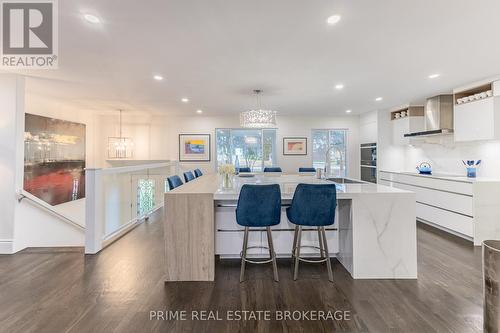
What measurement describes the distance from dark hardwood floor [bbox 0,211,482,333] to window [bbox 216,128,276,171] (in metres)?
4.64

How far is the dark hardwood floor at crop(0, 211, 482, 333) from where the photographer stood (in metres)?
1.93

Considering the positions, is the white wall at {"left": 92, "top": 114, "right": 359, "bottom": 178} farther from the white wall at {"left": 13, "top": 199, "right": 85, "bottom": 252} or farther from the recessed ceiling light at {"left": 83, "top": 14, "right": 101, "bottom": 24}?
the recessed ceiling light at {"left": 83, "top": 14, "right": 101, "bottom": 24}

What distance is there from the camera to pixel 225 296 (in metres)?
2.33

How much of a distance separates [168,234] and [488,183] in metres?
4.71

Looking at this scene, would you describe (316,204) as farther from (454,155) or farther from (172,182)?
(454,155)

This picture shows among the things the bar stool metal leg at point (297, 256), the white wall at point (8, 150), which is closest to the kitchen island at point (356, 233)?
the bar stool metal leg at point (297, 256)

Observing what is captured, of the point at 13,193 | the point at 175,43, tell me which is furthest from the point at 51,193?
the point at 175,43

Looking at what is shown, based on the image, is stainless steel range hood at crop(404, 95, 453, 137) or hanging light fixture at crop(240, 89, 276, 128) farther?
stainless steel range hood at crop(404, 95, 453, 137)

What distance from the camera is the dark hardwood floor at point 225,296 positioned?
6.35ft

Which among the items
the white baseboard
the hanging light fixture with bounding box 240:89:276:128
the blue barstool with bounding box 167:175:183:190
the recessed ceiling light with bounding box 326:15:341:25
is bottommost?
the white baseboard

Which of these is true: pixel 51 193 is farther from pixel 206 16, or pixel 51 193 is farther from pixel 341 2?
pixel 341 2

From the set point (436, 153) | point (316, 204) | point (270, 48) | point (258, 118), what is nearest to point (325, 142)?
point (436, 153)

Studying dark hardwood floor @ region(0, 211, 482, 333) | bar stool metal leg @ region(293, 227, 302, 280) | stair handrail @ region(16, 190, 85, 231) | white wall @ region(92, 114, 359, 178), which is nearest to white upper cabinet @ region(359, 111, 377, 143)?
white wall @ region(92, 114, 359, 178)

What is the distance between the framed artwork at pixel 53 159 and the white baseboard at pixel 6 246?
1.40 meters
